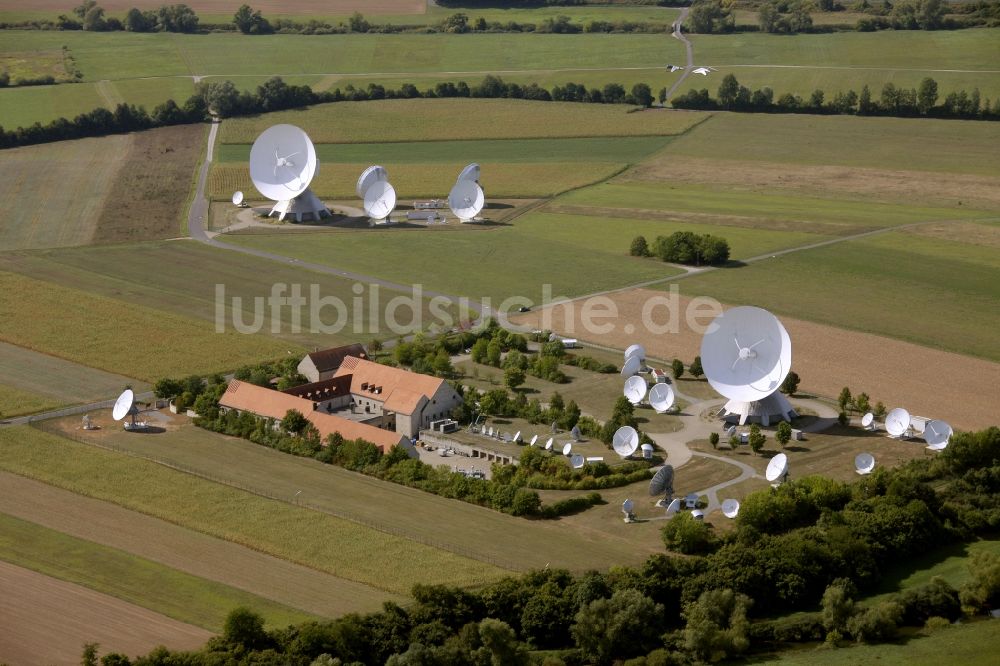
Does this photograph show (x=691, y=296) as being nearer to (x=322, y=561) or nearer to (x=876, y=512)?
(x=876, y=512)

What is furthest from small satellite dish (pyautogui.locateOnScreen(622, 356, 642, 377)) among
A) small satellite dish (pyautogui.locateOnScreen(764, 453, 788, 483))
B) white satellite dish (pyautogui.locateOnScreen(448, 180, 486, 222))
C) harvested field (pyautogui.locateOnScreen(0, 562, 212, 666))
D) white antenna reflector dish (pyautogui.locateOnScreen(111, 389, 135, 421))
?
white satellite dish (pyautogui.locateOnScreen(448, 180, 486, 222))

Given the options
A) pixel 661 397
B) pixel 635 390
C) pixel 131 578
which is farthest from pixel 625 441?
pixel 131 578

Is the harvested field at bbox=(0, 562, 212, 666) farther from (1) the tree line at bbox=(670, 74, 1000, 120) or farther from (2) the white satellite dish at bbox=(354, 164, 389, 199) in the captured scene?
(1) the tree line at bbox=(670, 74, 1000, 120)

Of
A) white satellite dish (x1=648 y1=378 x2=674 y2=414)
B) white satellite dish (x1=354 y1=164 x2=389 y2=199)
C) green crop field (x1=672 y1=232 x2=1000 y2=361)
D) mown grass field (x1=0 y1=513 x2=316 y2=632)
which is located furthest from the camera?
white satellite dish (x1=354 y1=164 x2=389 y2=199)

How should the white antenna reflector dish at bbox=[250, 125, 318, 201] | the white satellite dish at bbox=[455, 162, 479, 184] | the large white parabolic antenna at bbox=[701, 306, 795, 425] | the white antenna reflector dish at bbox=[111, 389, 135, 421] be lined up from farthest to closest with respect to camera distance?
the white satellite dish at bbox=[455, 162, 479, 184] < the white antenna reflector dish at bbox=[250, 125, 318, 201] < the white antenna reflector dish at bbox=[111, 389, 135, 421] < the large white parabolic antenna at bbox=[701, 306, 795, 425]

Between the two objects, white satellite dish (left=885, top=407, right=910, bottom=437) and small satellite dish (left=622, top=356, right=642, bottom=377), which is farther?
small satellite dish (left=622, top=356, right=642, bottom=377)

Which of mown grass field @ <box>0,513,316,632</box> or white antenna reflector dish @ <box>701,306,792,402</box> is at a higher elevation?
white antenna reflector dish @ <box>701,306,792,402</box>

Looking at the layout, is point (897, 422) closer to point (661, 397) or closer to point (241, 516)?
point (661, 397)
